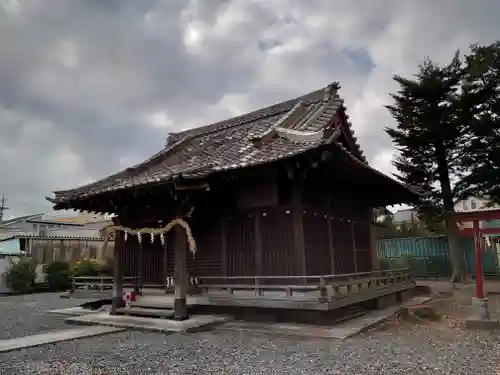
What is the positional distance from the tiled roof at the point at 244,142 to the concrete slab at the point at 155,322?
2916 millimetres

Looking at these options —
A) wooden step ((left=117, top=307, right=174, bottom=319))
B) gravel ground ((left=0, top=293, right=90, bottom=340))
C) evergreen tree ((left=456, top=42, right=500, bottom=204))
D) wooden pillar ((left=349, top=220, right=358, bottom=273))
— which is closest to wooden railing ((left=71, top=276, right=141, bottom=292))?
gravel ground ((left=0, top=293, right=90, bottom=340))

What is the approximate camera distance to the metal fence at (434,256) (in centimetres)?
1903

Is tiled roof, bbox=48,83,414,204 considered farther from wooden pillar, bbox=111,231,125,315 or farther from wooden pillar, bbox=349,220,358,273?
wooden pillar, bbox=349,220,358,273

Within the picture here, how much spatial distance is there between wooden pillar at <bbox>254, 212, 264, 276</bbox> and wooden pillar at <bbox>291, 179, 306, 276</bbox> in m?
0.86

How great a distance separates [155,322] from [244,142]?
16.4 ft

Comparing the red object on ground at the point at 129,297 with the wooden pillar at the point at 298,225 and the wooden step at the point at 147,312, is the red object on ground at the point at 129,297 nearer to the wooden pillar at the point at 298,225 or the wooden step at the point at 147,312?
the wooden step at the point at 147,312

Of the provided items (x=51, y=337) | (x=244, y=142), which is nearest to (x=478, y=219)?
(x=244, y=142)

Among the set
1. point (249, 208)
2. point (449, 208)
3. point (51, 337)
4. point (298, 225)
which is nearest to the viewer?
point (51, 337)

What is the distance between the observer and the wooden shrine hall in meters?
8.72

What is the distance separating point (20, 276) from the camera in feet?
66.4

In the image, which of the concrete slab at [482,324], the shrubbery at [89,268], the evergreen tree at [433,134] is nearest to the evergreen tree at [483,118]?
the evergreen tree at [433,134]

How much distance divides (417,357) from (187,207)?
527 centimetres

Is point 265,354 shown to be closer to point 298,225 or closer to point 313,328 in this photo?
point 313,328

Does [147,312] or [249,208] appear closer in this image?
[147,312]
